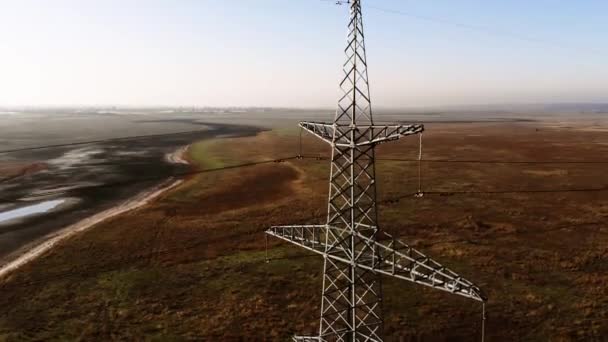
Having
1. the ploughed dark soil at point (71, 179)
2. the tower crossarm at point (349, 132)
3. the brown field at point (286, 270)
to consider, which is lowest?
the brown field at point (286, 270)

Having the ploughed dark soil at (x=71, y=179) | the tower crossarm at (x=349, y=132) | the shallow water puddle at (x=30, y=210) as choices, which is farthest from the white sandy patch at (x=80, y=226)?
the tower crossarm at (x=349, y=132)

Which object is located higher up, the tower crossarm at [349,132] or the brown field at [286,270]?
the tower crossarm at [349,132]

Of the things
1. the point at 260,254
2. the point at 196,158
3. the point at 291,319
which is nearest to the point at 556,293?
the point at 291,319

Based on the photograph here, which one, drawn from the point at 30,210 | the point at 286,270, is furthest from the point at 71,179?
the point at 286,270

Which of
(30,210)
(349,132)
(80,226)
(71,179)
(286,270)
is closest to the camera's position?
(349,132)

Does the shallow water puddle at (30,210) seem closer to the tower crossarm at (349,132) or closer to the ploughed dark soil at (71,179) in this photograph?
the ploughed dark soil at (71,179)

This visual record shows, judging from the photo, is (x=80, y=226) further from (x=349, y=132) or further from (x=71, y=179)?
(x=349, y=132)
